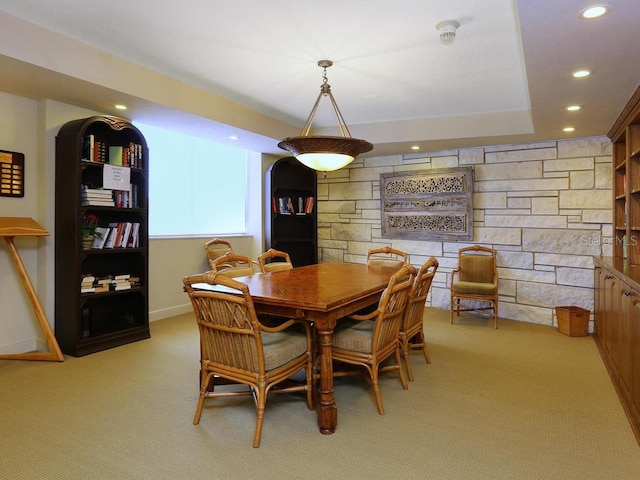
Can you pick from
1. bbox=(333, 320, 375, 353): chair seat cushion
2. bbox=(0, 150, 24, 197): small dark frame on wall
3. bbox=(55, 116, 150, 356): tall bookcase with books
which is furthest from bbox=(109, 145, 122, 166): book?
bbox=(333, 320, 375, 353): chair seat cushion

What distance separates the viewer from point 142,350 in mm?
3756

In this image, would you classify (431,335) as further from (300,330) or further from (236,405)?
(236,405)

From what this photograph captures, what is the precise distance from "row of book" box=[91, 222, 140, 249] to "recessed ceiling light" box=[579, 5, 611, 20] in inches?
152

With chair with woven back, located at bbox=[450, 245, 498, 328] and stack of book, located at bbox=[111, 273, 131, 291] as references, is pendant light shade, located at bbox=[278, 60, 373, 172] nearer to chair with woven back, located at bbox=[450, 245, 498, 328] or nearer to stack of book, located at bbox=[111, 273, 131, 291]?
stack of book, located at bbox=[111, 273, 131, 291]

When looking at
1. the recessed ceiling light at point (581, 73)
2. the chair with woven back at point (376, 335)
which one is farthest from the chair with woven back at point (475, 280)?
the recessed ceiling light at point (581, 73)

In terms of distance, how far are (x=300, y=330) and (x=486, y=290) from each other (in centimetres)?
283

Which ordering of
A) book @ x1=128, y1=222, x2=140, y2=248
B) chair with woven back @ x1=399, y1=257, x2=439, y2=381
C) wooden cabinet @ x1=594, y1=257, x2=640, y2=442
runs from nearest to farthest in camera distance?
1. wooden cabinet @ x1=594, y1=257, x2=640, y2=442
2. chair with woven back @ x1=399, y1=257, x2=439, y2=381
3. book @ x1=128, y1=222, x2=140, y2=248

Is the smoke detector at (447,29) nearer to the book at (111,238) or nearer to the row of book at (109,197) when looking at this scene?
the row of book at (109,197)

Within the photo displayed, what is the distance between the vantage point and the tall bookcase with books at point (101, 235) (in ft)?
11.6

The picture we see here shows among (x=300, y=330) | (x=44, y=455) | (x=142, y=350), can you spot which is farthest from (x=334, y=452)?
(x=142, y=350)

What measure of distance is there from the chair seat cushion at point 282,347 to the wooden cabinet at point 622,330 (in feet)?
6.37

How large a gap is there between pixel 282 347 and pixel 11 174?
2.87 m

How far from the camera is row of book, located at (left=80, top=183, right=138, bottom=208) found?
359 centimetres

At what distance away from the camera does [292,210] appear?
6.19 m
